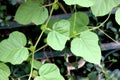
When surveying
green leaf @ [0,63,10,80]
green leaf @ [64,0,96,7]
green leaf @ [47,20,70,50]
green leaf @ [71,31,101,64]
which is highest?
green leaf @ [64,0,96,7]

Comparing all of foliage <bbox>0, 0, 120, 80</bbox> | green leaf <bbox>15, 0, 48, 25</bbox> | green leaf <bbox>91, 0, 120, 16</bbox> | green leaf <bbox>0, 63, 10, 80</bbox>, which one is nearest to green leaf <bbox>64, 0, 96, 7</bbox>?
foliage <bbox>0, 0, 120, 80</bbox>

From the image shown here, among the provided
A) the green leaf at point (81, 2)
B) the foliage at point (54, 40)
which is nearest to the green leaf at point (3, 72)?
the foliage at point (54, 40)

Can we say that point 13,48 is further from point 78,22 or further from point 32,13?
point 78,22

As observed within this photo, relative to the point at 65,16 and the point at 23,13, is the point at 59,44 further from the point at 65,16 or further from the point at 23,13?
the point at 65,16

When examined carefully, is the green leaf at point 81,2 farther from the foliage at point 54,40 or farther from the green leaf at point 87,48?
the green leaf at point 87,48

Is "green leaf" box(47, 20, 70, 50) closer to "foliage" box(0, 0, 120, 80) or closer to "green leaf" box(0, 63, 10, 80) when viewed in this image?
"foliage" box(0, 0, 120, 80)
